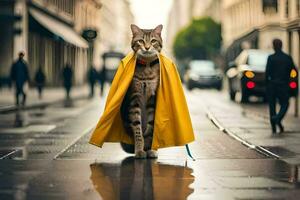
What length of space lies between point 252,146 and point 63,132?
14.9 feet

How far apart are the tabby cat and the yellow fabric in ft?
0.35

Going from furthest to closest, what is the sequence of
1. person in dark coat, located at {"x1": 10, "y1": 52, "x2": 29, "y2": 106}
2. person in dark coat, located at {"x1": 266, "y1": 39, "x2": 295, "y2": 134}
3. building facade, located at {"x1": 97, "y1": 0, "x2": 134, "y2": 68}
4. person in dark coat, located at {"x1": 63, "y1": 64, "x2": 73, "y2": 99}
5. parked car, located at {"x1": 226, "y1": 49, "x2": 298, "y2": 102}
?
building facade, located at {"x1": 97, "y1": 0, "x2": 134, "y2": 68} → person in dark coat, located at {"x1": 63, "y1": 64, "x2": 73, "y2": 99} → parked car, located at {"x1": 226, "y1": 49, "x2": 298, "y2": 102} → person in dark coat, located at {"x1": 10, "y1": 52, "x2": 29, "y2": 106} → person in dark coat, located at {"x1": 266, "y1": 39, "x2": 295, "y2": 134}

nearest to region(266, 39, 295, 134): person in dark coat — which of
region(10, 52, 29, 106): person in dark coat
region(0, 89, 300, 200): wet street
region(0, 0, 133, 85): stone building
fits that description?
region(0, 89, 300, 200): wet street

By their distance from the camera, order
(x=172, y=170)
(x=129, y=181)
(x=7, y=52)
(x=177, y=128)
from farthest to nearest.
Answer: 1. (x=7, y=52)
2. (x=177, y=128)
3. (x=172, y=170)
4. (x=129, y=181)

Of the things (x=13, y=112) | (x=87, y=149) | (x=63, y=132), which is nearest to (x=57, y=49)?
(x=13, y=112)

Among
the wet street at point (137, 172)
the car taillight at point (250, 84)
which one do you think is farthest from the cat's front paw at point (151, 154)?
the car taillight at point (250, 84)

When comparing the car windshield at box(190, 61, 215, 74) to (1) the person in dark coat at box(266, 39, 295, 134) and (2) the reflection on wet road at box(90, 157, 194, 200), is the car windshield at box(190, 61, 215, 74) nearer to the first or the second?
(1) the person in dark coat at box(266, 39, 295, 134)

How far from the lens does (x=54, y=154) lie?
10.1m

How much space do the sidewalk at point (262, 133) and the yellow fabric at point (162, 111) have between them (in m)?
1.48

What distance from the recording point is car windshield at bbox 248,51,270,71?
25.8 m

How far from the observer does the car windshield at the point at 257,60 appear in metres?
25.8

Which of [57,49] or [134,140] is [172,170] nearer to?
[134,140]

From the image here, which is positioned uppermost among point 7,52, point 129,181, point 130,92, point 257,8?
point 257,8

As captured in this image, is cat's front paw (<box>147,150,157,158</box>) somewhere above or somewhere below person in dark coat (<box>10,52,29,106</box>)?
below
